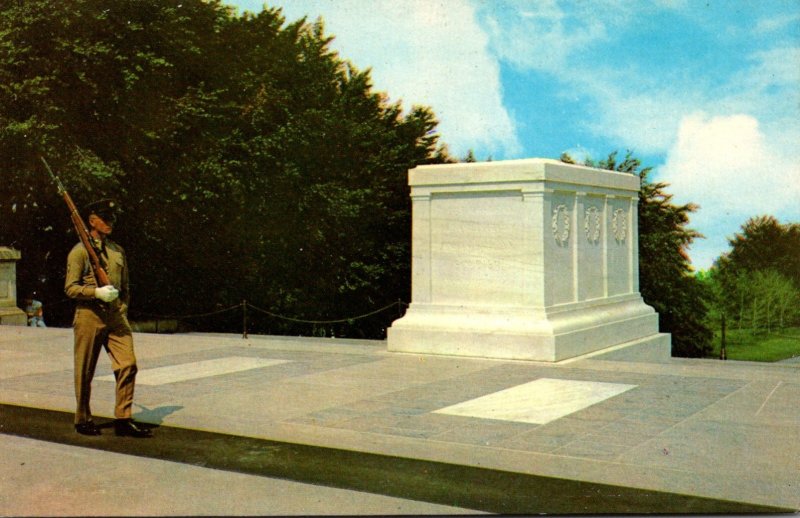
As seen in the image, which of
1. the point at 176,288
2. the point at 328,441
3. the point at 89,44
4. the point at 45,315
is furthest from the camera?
the point at 176,288

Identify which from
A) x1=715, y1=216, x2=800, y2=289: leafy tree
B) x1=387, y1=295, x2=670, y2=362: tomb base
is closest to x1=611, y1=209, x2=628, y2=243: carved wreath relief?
x1=387, y1=295, x2=670, y2=362: tomb base

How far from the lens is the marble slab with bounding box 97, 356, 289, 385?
10617mm

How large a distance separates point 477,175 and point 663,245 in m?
27.1

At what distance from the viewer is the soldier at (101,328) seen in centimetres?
731

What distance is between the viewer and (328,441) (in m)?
7.05

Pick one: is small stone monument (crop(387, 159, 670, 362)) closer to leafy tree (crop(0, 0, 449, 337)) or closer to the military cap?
the military cap

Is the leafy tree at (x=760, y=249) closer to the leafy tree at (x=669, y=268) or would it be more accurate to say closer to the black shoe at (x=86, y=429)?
the leafy tree at (x=669, y=268)

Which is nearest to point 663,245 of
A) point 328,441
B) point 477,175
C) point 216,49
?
point 216,49

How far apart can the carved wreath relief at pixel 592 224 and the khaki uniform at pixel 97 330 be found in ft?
26.7

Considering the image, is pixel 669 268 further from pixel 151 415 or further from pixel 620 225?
pixel 151 415

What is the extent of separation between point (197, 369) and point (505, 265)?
4.28 meters

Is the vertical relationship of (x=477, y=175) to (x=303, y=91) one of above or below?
below

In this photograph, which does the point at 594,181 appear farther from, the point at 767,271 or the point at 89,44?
the point at 767,271

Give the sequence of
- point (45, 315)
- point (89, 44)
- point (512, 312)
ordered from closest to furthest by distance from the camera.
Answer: point (512, 312) → point (89, 44) → point (45, 315)
